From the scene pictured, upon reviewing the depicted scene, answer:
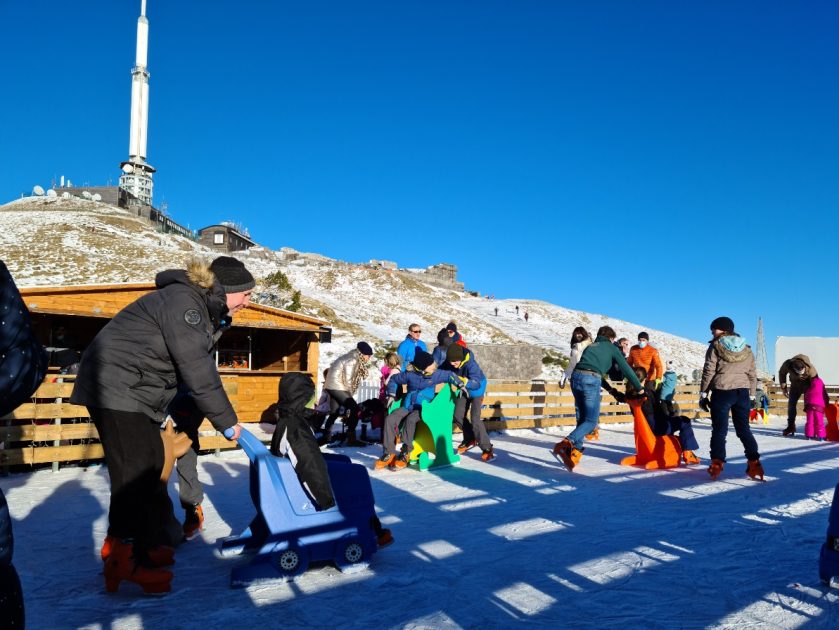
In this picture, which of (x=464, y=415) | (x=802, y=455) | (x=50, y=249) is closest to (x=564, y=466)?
(x=464, y=415)

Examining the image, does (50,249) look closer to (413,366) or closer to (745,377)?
(413,366)

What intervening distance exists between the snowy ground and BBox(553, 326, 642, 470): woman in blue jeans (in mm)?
513

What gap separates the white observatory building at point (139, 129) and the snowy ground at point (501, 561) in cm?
8554

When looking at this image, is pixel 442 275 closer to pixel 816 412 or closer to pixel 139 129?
pixel 139 129

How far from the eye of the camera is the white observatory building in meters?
81.8

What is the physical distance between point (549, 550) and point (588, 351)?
350 cm

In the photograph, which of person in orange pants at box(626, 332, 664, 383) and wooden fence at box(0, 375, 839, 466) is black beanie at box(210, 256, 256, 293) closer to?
wooden fence at box(0, 375, 839, 466)

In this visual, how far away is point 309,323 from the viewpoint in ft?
41.9

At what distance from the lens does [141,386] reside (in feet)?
10.1

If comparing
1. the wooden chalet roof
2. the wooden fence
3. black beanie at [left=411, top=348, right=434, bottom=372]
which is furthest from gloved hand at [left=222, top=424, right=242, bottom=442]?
the wooden chalet roof

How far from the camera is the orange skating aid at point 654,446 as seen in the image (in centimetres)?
751

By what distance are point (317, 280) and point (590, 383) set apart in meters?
43.9

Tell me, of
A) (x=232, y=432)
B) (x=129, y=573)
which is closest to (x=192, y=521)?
(x=129, y=573)

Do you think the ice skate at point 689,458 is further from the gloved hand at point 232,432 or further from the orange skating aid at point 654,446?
the gloved hand at point 232,432
